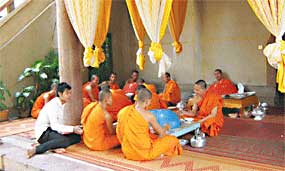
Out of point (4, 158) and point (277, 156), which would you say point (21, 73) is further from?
point (277, 156)

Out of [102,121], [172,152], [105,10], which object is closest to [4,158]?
[102,121]

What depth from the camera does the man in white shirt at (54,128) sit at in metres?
4.99

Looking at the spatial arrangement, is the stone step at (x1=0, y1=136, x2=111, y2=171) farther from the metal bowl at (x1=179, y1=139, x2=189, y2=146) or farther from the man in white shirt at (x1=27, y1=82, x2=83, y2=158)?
the metal bowl at (x1=179, y1=139, x2=189, y2=146)

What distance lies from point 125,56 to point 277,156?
755 cm

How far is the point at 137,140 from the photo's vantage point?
14.8 ft

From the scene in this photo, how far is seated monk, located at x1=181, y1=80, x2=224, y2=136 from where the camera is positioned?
5852 millimetres

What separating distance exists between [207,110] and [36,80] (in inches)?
191

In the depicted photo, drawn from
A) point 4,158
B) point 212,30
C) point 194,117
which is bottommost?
point 4,158

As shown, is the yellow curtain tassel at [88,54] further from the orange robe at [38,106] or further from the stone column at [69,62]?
the orange robe at [38,106]

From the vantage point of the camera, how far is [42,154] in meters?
5.00

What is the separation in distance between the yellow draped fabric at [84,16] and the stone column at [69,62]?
152 millimetres

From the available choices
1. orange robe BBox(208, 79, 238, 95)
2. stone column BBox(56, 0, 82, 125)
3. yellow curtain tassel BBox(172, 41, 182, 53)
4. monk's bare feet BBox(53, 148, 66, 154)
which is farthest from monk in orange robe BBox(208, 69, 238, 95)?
monk's bare feet BBox(53, 148, 66, 154)

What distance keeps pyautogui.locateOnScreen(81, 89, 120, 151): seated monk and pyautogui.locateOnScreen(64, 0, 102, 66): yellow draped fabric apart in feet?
4.16

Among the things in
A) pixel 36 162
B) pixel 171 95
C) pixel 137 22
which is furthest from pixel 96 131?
pixel 171 95
